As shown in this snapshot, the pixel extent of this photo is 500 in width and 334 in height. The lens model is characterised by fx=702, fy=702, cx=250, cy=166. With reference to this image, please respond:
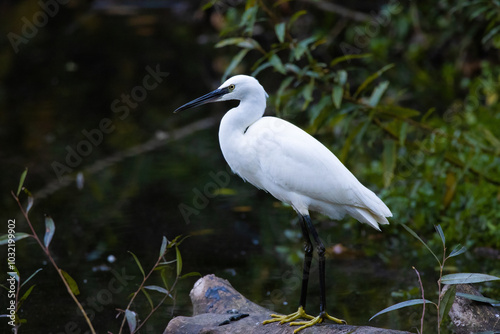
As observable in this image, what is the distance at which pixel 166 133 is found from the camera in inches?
361

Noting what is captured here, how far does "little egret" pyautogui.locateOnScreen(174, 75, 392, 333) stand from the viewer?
3.86 metres

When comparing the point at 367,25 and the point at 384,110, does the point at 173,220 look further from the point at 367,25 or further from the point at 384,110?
the point at 367,25

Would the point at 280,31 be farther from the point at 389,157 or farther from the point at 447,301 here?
the point at 447,301

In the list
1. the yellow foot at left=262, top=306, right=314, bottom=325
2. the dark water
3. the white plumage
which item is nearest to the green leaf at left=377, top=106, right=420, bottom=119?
the dark water

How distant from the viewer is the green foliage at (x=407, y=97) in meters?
5.38

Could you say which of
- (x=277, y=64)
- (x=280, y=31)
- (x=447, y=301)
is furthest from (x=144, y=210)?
(x=447, y=301)

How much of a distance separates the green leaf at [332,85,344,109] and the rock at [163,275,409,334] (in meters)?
1.69

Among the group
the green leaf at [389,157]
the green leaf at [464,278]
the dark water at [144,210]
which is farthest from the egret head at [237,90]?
the green leaf at [389,157]

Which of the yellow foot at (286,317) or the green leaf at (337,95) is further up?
the yellow foot at (286,317)

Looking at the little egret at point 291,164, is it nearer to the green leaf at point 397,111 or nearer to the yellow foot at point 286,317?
the yellow foot at point 286,317

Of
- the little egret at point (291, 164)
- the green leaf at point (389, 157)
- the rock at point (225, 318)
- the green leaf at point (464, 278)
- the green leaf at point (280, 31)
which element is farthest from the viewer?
the green leaf at point (389, 157)

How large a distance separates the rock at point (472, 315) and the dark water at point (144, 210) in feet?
2.13

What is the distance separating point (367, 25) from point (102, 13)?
9679mm

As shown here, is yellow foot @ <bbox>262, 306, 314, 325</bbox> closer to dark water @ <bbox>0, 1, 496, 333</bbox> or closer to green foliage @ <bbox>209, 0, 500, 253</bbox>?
dark water @ <bbox>0, 1, 496, 333</bbox>
